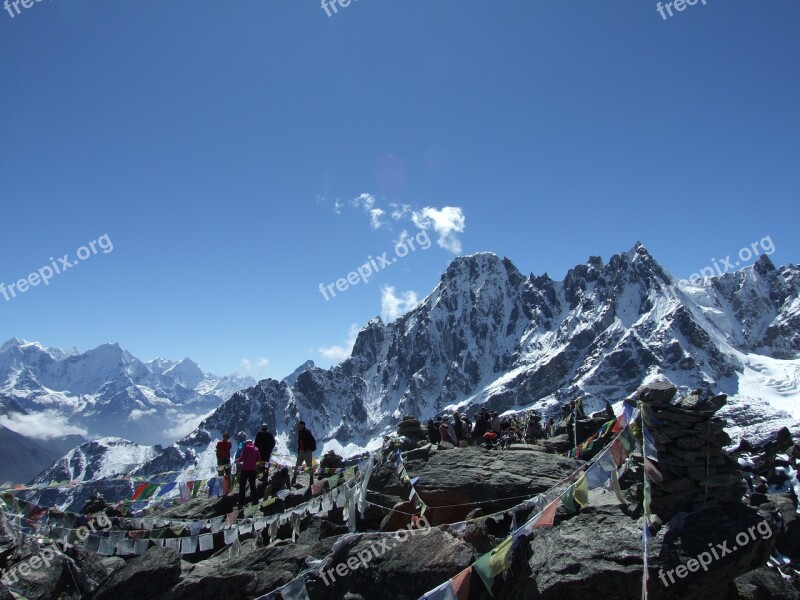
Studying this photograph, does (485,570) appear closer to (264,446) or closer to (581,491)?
(581,491)

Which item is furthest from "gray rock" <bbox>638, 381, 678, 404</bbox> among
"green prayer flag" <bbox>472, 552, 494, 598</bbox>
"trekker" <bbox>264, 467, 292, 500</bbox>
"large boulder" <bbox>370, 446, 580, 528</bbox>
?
"trekker" <bbox>264, 467, 292, 500</bbox>

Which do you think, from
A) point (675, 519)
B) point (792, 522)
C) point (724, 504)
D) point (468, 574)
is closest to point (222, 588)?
point (468, 574)

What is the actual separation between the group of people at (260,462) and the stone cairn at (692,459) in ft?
46.7

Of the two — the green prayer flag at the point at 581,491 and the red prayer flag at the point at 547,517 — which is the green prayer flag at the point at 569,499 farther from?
the red prayer flag at the point at 547,517

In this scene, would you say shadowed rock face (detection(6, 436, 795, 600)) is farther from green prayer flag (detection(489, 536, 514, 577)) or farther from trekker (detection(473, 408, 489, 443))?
trekker (detection(473, 408, 489, 443))

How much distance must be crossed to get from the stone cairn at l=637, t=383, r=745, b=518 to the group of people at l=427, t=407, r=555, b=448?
43.0ft

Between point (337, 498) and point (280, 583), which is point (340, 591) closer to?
point (280, 583)

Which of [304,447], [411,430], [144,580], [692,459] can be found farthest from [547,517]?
[411,430]

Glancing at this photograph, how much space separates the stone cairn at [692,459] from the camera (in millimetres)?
11578

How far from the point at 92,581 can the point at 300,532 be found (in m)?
6.03

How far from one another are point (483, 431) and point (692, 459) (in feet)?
62.1

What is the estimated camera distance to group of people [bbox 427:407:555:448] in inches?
1059

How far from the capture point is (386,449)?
73.9 ft

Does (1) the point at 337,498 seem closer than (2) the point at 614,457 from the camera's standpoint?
No
